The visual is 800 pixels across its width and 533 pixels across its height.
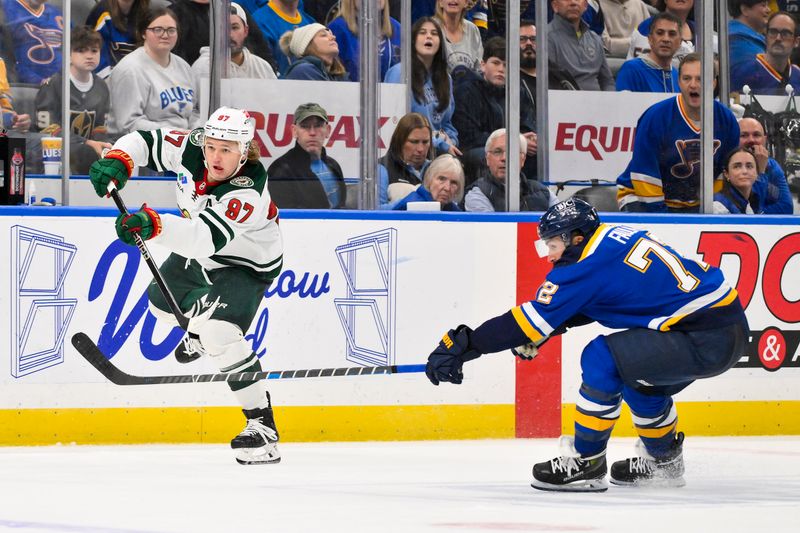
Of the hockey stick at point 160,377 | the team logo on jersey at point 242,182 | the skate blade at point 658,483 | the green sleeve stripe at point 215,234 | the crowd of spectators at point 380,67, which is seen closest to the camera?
the skate blade at point 658,483

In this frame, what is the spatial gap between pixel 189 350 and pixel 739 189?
2729 millimetres

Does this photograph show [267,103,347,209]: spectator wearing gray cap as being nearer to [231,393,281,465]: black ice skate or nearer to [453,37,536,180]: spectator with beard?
[453,37,536,180]: spectator with beard

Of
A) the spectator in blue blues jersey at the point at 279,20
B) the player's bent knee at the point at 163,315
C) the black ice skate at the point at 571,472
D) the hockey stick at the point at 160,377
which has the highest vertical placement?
the spectator in blue blues jersey at the point at 279,20

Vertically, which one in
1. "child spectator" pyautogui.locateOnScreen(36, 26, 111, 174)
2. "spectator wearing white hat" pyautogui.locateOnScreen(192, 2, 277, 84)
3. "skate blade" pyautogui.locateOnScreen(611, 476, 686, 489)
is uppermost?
"spectator wearing white hat" pyautogui.locateOnScreen(192, 2, 277, 84)

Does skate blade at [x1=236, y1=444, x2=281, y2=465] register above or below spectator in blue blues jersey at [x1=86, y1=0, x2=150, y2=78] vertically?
below

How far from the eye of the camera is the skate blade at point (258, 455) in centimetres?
457

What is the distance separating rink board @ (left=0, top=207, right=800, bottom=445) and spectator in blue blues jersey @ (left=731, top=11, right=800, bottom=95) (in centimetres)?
94

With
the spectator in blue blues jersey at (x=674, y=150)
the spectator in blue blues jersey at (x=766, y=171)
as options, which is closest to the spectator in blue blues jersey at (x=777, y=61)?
the spectator in blue blues jersey at (x=766, y=171)

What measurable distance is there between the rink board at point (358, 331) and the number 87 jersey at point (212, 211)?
1.88 feet

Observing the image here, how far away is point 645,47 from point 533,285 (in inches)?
60.1

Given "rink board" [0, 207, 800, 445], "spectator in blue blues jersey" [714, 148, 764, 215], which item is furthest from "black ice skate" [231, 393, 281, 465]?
"spectator in blue blues jersey" [714, 148, 764, 215]

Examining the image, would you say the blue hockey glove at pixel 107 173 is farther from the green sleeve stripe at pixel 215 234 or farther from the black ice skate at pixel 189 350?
the black ice skate at pixel 189 350

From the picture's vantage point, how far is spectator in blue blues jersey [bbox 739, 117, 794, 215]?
6.19m

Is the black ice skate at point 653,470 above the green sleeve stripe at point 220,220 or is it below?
below
